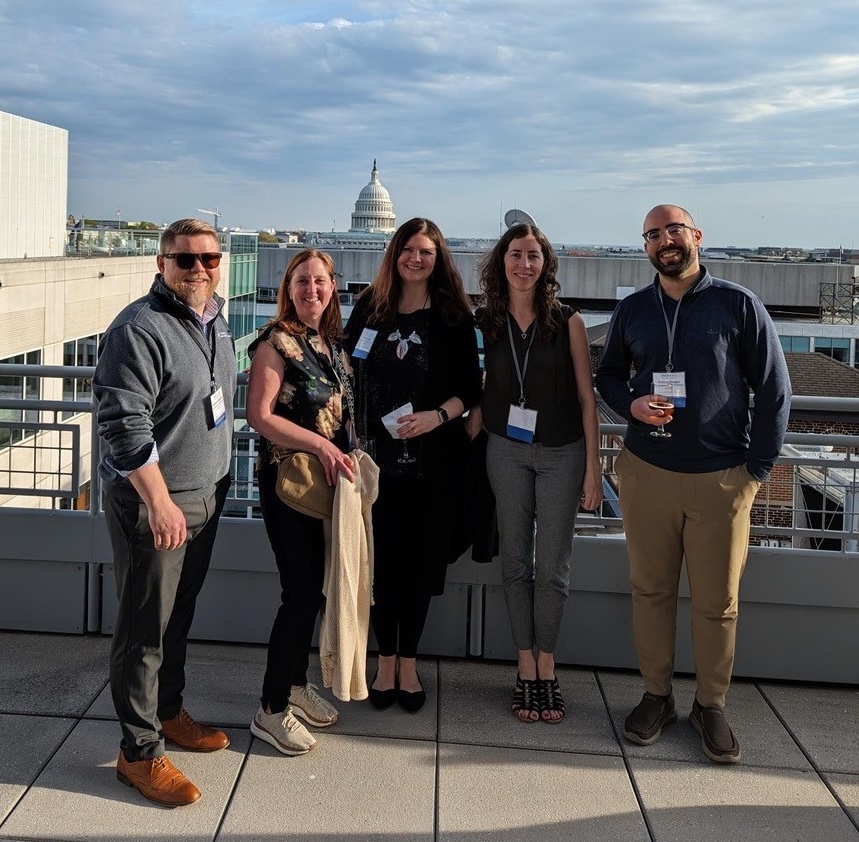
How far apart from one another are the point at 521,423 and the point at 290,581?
111 cm

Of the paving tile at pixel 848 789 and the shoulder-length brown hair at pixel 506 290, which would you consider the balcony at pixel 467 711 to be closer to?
the paving tile at pixel 848 789

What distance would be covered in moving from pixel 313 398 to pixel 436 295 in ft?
2.38

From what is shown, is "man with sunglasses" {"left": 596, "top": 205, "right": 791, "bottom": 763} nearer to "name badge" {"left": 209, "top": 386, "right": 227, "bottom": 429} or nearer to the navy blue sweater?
the navy blue sweater

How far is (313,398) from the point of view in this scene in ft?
11.4

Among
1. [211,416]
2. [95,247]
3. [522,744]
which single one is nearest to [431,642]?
[522,744]

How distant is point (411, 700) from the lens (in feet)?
12.8

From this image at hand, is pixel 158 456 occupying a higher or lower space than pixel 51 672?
higher

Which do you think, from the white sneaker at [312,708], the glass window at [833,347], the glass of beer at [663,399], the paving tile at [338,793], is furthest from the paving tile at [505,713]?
the glass window at [833,347]

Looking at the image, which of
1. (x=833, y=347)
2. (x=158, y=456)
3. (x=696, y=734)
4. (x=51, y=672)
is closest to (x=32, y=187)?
(x=51, y=672)

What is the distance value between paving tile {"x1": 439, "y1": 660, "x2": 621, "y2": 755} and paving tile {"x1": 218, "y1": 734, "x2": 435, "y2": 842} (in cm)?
25

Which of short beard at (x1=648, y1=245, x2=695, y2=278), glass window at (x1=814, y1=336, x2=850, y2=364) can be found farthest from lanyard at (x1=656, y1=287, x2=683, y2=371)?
glass window at (x1=814, y1=336, x2=850, y2=364)

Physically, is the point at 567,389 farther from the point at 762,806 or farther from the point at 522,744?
the point at 762,806

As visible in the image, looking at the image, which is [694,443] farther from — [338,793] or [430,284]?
[338,793]

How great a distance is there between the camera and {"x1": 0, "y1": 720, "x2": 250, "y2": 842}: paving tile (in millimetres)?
2949
